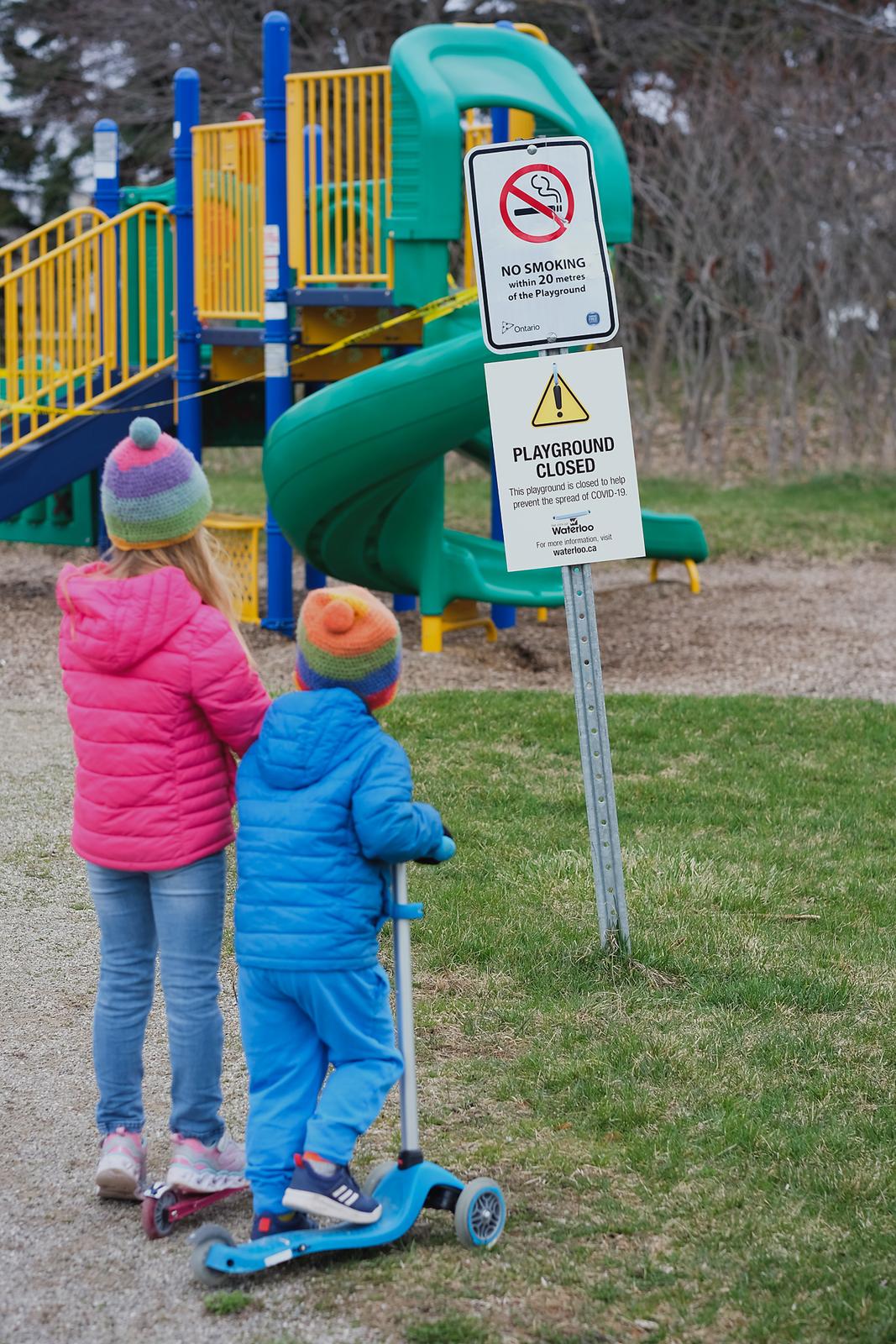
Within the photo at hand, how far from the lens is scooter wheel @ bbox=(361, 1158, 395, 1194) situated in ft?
11.1

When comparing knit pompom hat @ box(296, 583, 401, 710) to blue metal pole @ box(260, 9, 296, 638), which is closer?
knit pompom hat @ box(296, 583, 401, 710)

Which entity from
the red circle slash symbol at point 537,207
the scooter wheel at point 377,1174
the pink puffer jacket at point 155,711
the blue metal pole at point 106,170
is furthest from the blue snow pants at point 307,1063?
the blue metal pole at point 106,170

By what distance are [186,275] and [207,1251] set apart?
832 centimetres

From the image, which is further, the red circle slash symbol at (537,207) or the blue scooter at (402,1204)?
the red circle slash symbol at (537,207)

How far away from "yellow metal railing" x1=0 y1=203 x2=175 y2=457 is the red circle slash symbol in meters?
6.39

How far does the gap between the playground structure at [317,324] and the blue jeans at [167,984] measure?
546 cm

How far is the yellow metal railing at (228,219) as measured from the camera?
1049cm

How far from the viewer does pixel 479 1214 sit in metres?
3.31

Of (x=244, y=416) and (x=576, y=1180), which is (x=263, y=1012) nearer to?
(x=576, y=1180)

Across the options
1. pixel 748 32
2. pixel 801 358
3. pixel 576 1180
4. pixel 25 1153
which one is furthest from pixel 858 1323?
pixel 748 32

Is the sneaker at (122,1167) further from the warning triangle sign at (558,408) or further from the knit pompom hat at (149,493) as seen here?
→ the warning triangle sign at (558,408)

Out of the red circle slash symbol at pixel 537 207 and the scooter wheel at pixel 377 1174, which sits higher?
the red circle slash symbol at pixel 537 207

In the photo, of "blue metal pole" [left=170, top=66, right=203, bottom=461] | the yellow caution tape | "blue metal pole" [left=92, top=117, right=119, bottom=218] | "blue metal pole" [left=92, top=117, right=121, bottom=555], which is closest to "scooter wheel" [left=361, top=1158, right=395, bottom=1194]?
the yellow caution tape

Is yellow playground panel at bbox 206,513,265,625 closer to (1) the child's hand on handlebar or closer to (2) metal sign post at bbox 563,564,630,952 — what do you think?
(2) metal sign post at bbox 563,564,630,952
